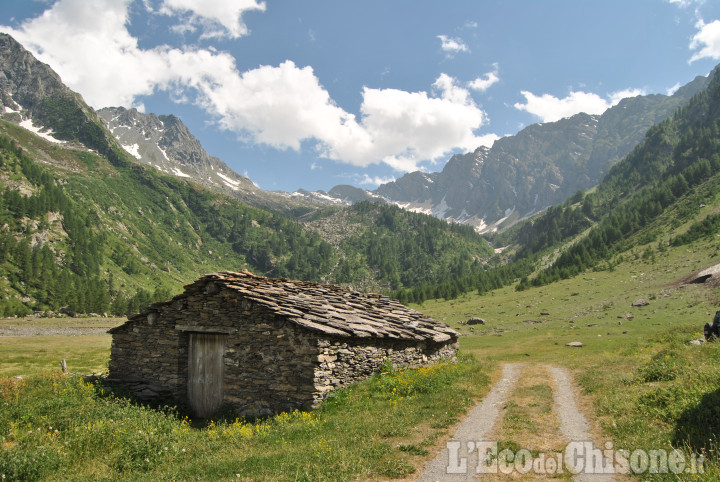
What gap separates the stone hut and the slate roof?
0.24 ft

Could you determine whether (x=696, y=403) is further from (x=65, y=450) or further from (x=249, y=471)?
(x=65, y=450)

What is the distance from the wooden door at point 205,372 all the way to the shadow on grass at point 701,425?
51.5 feet

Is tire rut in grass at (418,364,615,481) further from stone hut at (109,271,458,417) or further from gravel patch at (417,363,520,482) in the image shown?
stone hut at (109,271,458,417)

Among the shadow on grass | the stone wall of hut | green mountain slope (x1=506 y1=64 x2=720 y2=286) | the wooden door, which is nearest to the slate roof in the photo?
the stone wall of hut

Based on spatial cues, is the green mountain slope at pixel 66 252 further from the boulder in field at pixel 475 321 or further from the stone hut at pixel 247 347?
the stone hut at pixel 247 347

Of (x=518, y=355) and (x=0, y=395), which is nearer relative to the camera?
(x=0, y=395)

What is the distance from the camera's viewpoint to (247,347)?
15.9 meters

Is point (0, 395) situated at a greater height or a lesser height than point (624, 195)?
lesser

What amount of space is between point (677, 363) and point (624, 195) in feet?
682

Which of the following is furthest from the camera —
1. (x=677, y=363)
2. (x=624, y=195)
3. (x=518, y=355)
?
(x=624, y=195)

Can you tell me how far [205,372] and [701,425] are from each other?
17.4m

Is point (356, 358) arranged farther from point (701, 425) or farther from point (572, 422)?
point (701, 425)

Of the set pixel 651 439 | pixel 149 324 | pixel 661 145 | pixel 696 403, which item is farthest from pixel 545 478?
pixel 661 145

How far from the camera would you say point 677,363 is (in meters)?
15.2
